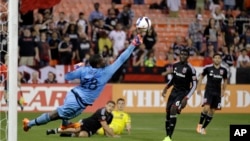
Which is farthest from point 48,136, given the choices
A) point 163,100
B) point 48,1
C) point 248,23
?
point 248,23

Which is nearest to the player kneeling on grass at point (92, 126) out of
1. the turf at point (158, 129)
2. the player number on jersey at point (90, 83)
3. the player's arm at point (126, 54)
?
the turf at point (158, 129)

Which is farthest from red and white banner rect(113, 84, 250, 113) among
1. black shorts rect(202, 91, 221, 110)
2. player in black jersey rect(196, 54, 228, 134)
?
black shorts rect(202, 91, 221, 110)

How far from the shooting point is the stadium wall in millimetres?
21781

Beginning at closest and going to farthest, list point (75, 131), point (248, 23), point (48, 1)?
1. point (75, 131)
2. point (48, 1)
3. point (248, 23)

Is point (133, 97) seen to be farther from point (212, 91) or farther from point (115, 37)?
point (212, 91)

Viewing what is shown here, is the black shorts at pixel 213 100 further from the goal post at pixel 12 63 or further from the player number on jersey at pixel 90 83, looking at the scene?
the goal post at pixel 12 63

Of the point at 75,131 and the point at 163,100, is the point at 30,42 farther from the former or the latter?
the point at 75,131

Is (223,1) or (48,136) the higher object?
(223,1)

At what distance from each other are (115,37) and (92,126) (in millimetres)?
9585

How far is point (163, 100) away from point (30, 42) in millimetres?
4364

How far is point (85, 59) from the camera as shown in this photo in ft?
78.2

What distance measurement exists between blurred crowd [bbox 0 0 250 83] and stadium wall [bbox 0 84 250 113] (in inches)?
64.0

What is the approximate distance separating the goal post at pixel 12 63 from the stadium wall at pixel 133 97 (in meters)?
10.5

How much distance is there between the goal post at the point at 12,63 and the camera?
10.5 metres
